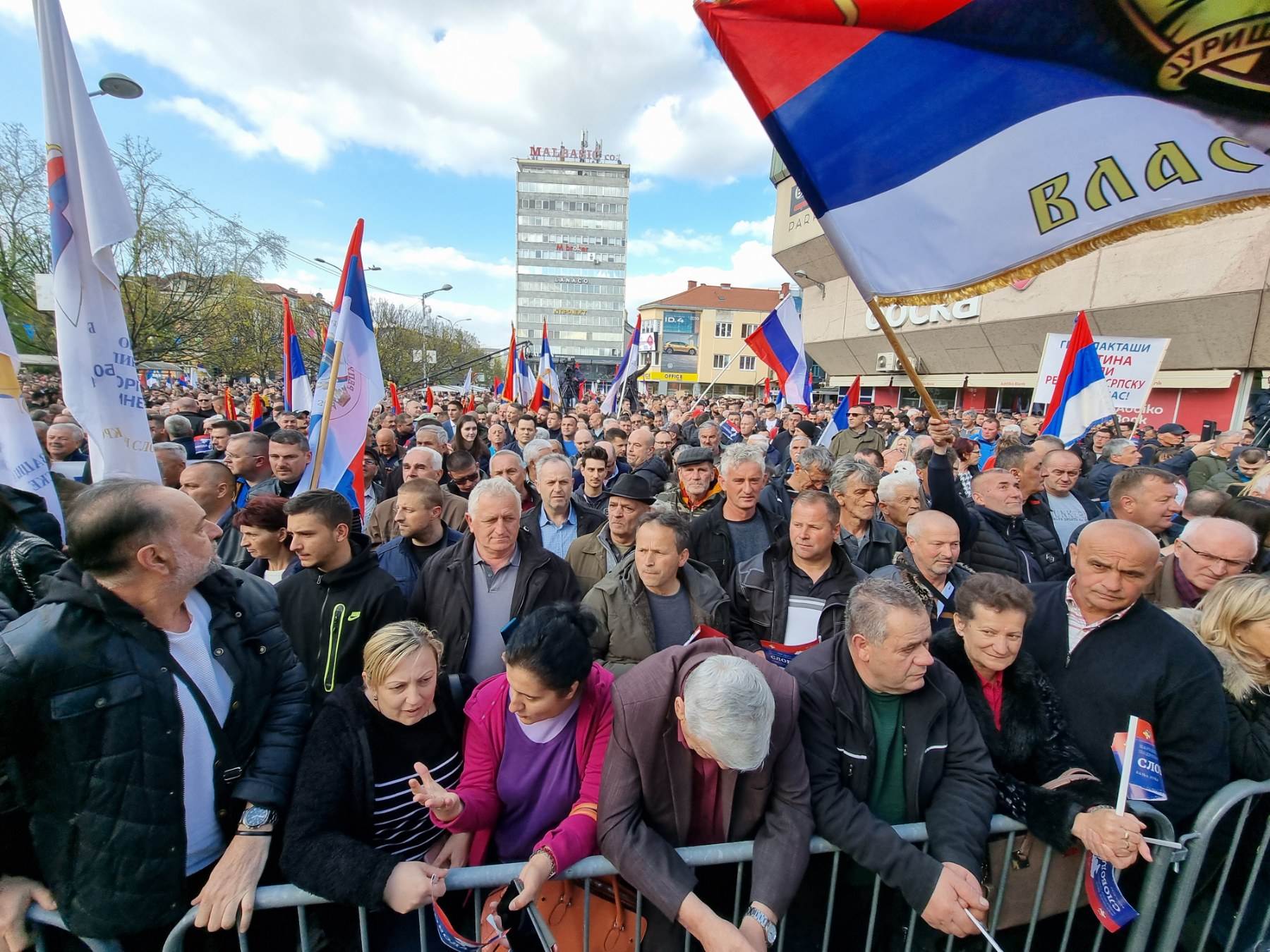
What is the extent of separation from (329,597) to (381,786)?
A: 964 mm

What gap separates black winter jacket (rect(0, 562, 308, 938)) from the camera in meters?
1.54

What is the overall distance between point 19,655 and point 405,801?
1.16 m

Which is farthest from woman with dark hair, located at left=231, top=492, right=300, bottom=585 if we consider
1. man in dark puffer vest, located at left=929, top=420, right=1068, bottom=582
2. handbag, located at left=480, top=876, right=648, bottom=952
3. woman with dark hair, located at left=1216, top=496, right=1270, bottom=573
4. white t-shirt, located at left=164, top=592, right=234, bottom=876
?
woman with dark hair, located at left=1216, top=496, right=1270, bottom=573

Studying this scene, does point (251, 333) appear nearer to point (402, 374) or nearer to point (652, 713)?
point (402, 374)

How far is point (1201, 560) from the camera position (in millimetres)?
2984

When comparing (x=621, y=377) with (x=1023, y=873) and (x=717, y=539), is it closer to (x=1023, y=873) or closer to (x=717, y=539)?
(x=717, y=539)

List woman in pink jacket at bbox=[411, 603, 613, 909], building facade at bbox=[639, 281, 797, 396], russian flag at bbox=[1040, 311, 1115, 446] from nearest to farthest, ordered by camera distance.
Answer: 1. woman in pink jacket at bbox=[411, 603, 613, 909]
2. russian flag at bbox=[1040, 311, 1115, 446]
3. building facade at bbox=[639, 281, 797, 396]

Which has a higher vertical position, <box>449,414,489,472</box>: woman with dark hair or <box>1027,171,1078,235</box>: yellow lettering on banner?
<box>1027,171,1078,235</box>: yellow lettering on banner

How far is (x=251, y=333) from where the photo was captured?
2589 centimetres

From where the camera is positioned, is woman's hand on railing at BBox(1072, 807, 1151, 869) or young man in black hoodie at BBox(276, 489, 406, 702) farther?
young man in black hoodie at BBox(276, 489, 406, 702)

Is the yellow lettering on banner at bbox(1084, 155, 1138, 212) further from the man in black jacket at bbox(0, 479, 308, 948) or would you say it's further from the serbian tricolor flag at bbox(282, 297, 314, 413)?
the serbian tricolor flag at bbox(282, 297, 314, 413)

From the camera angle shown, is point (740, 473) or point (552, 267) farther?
point (552, 267)

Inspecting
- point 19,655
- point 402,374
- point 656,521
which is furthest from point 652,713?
point 402,374

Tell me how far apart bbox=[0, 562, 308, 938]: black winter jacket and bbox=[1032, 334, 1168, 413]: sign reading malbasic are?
9.08m
